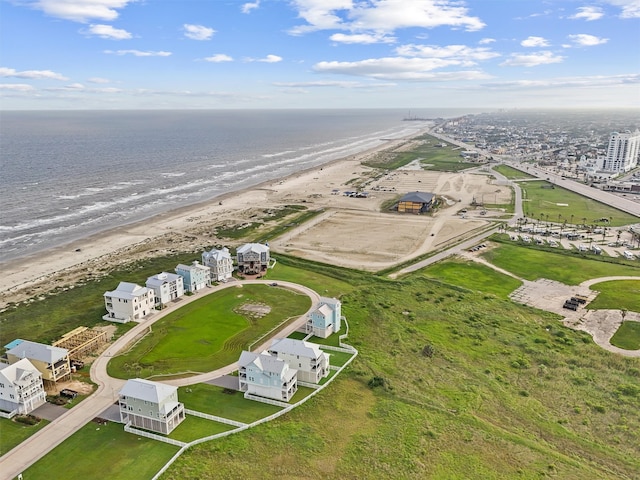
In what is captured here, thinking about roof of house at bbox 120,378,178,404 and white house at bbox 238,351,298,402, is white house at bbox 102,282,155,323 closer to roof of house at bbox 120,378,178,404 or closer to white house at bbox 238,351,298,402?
roof of house at bbox 120,378,178,404

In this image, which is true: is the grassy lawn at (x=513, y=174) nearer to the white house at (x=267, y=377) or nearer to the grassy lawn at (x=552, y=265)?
the grassy lawn at (x=552, y=265)

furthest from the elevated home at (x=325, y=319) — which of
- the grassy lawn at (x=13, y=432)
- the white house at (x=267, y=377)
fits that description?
the grassy lawn at (x=13, y=432)

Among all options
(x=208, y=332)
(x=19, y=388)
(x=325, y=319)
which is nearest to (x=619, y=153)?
(x=325, y=319)

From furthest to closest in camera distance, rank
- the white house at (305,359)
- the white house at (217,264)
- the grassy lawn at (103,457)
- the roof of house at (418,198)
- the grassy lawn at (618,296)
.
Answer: the roof of house at (418,198) → the white house at (217,264) → the grassy lawn at (618,296) → the white house at (305,359) → the grassy lawn at (103,457)

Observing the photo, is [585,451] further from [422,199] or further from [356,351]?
[422,199]

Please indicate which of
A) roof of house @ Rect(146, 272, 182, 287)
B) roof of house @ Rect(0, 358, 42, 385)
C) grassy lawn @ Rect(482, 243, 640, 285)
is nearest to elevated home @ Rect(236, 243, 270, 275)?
roof of house @ Rect(146, 272, 182, 287)

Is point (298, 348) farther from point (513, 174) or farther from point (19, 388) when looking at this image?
point (513, 174)
